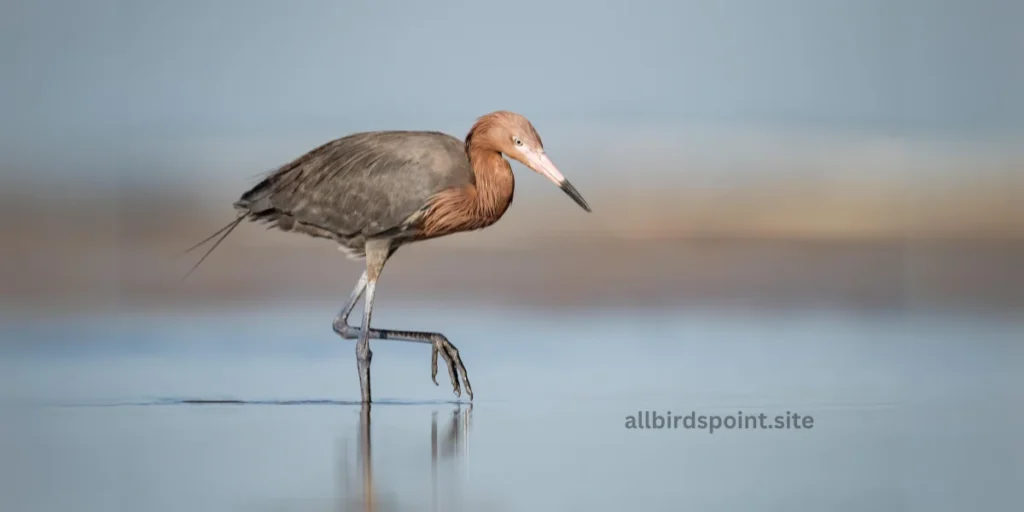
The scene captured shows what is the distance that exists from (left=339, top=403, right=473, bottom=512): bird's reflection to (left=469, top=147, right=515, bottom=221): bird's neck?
1.20m

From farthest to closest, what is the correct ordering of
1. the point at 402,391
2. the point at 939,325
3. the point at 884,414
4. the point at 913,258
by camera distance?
the point at 913,258
the point at 939,325
the point at 402,391
the point at 884,414

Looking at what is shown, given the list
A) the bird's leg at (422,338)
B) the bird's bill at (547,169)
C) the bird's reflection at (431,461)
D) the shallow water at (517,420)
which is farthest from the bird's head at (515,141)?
the bird's reflection at (431,461)

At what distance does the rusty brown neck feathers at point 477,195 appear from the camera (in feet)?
31.3

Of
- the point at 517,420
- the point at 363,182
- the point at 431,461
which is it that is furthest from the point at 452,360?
the point at 431,461

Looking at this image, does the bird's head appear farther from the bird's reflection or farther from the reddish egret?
the bird's reflection

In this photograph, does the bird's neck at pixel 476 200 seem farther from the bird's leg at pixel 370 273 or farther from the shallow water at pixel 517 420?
the shallow water at pixel 517 420

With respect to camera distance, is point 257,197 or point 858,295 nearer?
point 257,197

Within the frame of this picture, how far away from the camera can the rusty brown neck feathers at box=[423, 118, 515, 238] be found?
9539 millimetres

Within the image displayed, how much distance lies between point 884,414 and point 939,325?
5.98 metres

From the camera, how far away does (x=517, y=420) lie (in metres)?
8.36

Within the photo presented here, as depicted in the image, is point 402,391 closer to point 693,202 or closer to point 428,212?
point 428,212

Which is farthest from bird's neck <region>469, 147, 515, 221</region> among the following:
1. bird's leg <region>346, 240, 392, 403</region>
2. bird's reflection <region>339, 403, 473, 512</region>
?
bird's reflection <region>339, 403, 473, 512</region>

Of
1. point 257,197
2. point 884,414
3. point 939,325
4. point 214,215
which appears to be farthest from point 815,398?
point 214,215

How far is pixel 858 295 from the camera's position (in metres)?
16.8
